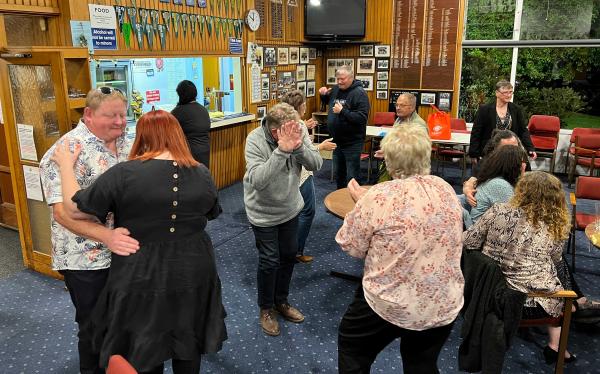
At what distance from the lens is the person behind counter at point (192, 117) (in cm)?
514

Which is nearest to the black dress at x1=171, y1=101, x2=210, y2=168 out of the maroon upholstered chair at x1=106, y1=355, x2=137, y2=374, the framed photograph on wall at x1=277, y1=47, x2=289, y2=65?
the framed photograph on wall at x1=277, y1=47, x2=289, y2=65

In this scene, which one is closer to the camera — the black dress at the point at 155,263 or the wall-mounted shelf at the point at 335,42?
the black dress at the point at 155,263

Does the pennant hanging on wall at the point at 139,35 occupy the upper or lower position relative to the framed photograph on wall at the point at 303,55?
upper

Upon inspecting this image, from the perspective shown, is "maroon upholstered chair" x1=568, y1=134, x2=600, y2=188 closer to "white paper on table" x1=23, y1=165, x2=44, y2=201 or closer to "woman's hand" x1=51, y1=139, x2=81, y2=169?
"white paper on table" x1=23, y1=165, x2=44, y2=201

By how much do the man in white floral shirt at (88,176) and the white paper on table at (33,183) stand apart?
6.59 feet

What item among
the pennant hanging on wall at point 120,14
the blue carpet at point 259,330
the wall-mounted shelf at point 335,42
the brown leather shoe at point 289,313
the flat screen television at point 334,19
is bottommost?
the blue carpet at point 259,330

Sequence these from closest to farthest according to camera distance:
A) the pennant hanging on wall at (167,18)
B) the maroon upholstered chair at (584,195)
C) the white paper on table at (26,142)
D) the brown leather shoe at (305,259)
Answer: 1. the white paper on table at (26,142)
2. the maroon upholstered chair at (584,195)
3. the brown leather shoe at (305,259)
4. the pennant hanging on wall at (167,18)

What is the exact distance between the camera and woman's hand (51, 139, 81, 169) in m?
2.14

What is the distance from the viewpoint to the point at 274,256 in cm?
323

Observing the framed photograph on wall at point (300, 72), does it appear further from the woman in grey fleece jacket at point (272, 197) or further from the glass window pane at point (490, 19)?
the woman in grey fleece jacket at point (272, 197)

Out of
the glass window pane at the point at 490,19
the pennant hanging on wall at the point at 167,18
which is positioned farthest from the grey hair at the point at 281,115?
the glass window pane at the point at 490,19

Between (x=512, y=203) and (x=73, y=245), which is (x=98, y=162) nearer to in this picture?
(x=73, y=245)

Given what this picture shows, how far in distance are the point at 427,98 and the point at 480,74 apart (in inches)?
38.4

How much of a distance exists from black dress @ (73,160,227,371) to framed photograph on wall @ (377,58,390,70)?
728 cm
